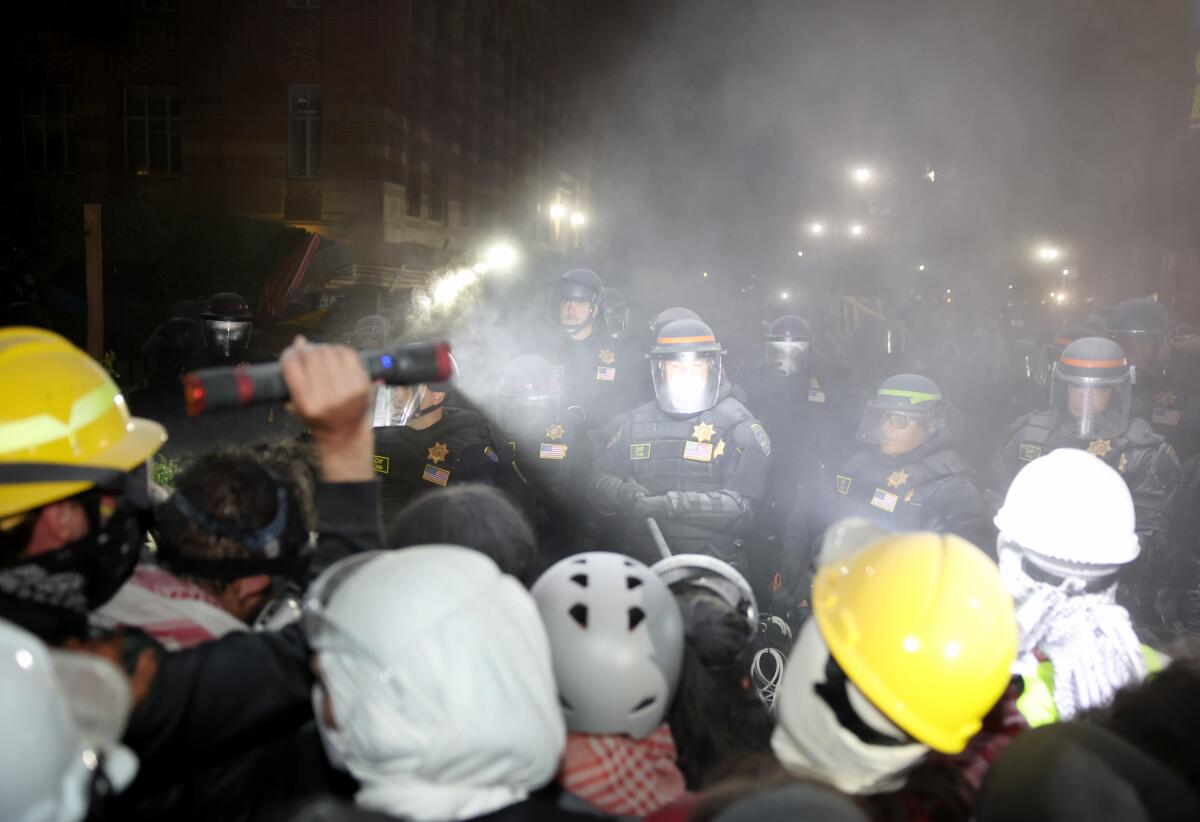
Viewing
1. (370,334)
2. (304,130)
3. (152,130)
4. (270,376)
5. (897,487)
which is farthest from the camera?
(152,130)

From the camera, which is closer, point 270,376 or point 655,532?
point 270,376

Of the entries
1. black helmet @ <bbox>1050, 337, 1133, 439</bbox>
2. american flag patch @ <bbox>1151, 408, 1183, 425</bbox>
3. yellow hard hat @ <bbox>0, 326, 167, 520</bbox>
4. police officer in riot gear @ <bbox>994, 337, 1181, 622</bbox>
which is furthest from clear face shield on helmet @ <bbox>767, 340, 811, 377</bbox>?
yellow hard hat @ <bbox>0, 326, 167, 520</bbox>

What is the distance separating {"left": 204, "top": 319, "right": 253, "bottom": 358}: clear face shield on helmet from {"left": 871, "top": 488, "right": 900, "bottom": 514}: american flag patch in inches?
189

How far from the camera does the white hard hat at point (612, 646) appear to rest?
1.84m

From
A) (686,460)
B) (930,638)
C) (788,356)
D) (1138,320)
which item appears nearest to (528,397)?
(686,460)

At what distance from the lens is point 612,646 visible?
1.87 m

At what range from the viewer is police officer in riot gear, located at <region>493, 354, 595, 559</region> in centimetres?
554

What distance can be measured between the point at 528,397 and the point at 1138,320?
520 cm

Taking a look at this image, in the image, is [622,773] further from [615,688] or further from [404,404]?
[404,404]

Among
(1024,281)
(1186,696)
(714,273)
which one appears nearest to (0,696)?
(1186,696)

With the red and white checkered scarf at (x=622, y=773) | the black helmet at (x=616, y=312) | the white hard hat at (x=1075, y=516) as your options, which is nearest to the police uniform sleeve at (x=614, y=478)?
the white hard hat at (x=1075, y=516)

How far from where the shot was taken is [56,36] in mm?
21359

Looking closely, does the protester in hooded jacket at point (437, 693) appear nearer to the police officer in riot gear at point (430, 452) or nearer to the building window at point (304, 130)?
the police officer in riot gear at point (430, 452)

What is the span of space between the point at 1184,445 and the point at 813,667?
6.28 metres
